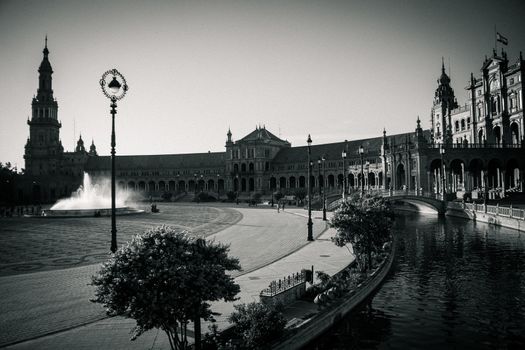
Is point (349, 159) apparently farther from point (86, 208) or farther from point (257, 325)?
point (257, 325)

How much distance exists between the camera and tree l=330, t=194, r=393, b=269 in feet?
77.1

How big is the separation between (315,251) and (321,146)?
101818 mm

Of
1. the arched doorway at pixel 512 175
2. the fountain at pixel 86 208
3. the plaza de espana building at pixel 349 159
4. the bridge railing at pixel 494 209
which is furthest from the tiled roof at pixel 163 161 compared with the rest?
the bridge railing at pixel 494 209

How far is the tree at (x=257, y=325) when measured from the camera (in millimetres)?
11672

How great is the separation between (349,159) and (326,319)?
102380 mm

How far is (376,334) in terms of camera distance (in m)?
16.3

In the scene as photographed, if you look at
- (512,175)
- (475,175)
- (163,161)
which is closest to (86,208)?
(475,175)

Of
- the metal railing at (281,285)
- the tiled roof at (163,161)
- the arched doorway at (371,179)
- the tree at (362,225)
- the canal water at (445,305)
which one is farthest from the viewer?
the tiled roof at (163,161)

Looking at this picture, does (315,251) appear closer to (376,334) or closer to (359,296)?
(359,296)

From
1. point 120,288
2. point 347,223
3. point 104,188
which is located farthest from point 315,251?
point 104,188

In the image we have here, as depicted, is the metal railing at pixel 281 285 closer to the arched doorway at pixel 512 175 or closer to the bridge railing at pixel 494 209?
the bridge railing at pixel 494 209

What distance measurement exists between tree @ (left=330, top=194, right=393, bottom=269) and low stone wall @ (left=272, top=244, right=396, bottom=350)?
6.94 feet

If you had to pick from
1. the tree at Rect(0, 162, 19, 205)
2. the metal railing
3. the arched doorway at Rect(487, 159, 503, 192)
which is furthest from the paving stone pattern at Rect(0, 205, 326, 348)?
the tree at Rect(0, 162, 19, 205)

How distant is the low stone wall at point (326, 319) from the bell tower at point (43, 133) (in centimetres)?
13726
